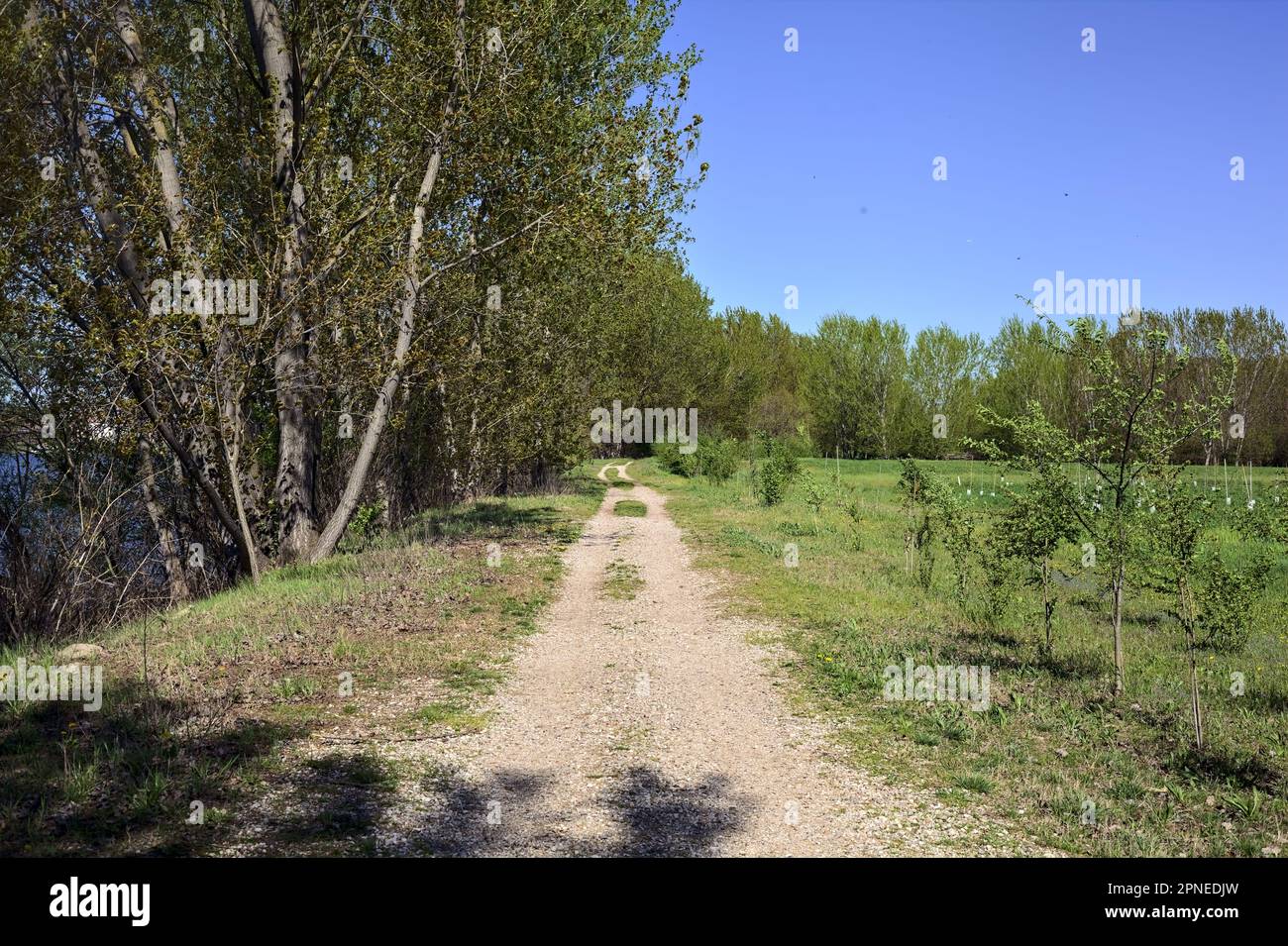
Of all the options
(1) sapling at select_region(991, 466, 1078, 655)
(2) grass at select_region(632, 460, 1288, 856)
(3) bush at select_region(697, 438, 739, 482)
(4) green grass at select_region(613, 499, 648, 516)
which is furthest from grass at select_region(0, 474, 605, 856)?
(3) bush at select_region(697, 438, 739, 482)

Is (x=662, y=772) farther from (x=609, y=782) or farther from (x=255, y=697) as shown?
(x=255, y=697)

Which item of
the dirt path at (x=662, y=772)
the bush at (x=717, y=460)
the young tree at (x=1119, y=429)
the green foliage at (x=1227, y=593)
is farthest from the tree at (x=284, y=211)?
the bush at (x=717, y=460)

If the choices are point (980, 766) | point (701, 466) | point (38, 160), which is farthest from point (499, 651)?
point (701, 466)

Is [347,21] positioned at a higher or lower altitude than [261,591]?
higher

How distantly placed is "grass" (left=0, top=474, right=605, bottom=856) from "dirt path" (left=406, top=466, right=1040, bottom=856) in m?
0.63

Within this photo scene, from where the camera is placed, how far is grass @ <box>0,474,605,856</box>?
539 cm

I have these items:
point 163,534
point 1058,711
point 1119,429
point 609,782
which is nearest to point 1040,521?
point 1119,429

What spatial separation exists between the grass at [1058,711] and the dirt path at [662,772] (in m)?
0.59

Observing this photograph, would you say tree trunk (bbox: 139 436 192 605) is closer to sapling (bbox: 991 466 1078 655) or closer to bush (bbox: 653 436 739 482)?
sapling (bbox: 991 466 1078 655)

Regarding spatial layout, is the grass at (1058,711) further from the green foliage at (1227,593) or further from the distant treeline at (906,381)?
the distant treeline at (906,381)

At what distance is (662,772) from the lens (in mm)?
6891
